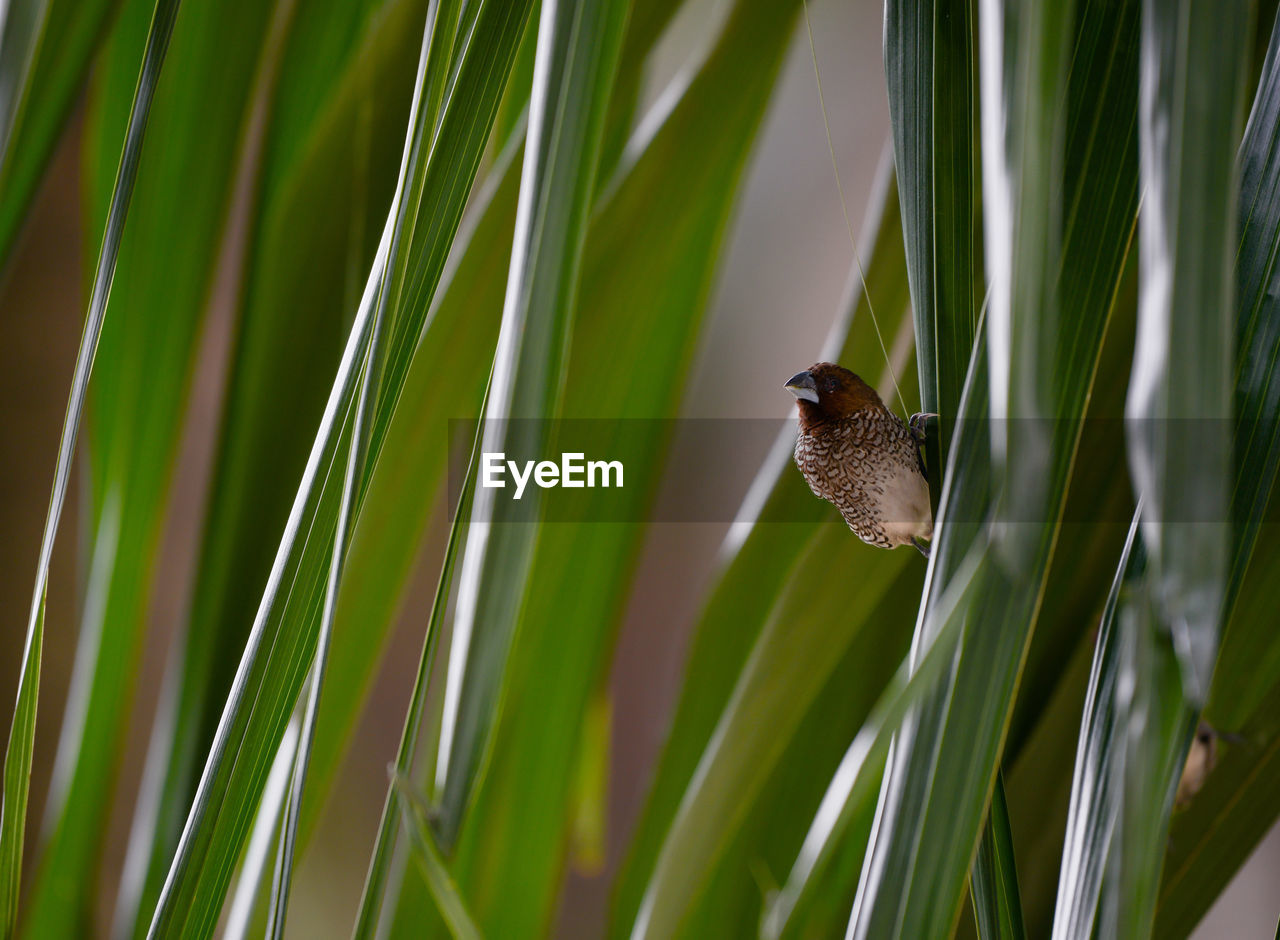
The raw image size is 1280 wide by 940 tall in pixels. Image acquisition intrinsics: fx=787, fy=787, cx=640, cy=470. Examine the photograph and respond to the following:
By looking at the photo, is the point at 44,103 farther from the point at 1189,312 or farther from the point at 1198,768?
the point at 1198,768

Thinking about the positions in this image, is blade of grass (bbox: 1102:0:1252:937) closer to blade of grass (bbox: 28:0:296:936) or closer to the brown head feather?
the brown head feather

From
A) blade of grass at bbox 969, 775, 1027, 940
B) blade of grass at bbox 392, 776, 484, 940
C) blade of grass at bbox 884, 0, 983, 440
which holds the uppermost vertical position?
blade of grass at bbox 884, 0, 983, 440

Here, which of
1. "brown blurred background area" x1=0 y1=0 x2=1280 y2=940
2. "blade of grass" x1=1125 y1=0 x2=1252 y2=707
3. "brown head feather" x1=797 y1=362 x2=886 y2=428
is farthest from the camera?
"brown blurred background area" x1=0 y1=0 x2=1280 y2=940

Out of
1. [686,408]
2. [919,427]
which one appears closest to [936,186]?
[919,427]

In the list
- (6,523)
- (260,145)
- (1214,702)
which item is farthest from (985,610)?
(6,523)

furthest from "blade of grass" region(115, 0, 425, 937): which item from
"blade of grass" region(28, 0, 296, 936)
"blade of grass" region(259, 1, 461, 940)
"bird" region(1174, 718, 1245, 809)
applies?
"bird" region(1174, 718, 1245, 809)

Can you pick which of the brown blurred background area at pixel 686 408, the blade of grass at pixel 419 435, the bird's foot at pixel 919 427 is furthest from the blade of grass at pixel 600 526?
the brown blurred background area at pixel 686 408

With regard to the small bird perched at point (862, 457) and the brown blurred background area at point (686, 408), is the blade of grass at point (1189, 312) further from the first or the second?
the brown blurred background area at point (686, 408)

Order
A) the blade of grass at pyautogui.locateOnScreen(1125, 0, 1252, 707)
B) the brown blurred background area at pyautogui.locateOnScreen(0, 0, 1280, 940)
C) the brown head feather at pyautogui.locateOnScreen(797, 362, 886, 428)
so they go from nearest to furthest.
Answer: the blade of grass at pyautogui.locateOnScreen(1125, 0, 1252, 707) < the brown head feather at pyautogui.locateOnScreen(797, 362, 886, 428) < the brown blurred background area at pyautogui.locateOnScreen(0, 0, 1280, 940)
